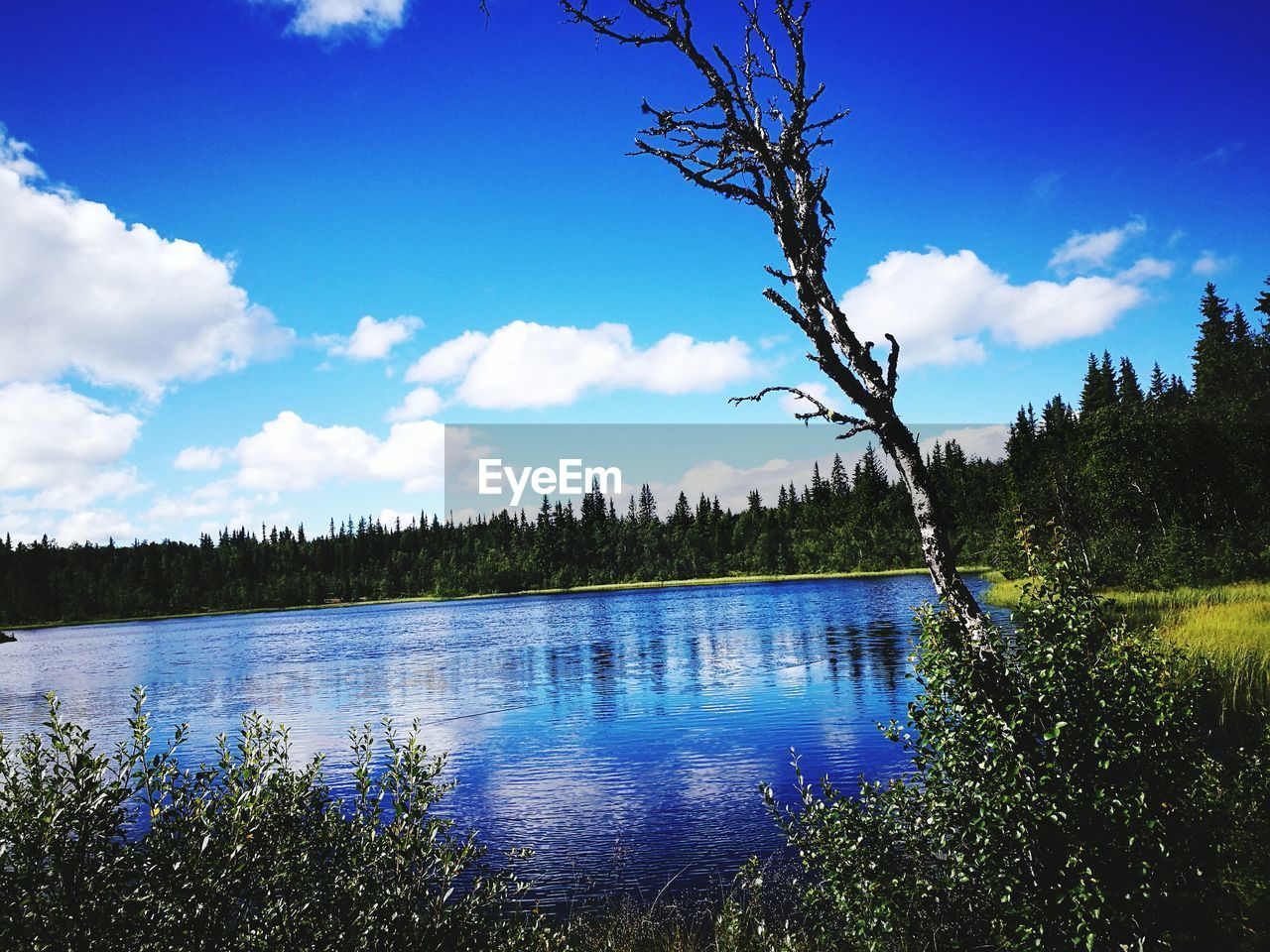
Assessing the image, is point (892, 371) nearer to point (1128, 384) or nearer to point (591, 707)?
point (591, 707)

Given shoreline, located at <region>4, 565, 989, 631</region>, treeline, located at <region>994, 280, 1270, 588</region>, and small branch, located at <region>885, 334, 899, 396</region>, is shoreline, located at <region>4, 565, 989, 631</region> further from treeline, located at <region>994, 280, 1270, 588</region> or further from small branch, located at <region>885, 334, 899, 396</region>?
small branch, located at <region>885, 334, 899, 396</region>

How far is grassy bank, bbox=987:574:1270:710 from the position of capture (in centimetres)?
2389

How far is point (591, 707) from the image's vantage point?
36.5m

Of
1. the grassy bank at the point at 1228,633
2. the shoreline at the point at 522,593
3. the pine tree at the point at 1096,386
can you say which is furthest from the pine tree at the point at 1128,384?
the grassy bank at the point at 1228,633

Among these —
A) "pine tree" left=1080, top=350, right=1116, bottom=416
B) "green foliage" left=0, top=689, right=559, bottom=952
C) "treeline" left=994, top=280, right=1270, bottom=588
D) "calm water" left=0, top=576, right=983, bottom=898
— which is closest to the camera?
"green foliage" left=0, top=689, right=559, bottom=952

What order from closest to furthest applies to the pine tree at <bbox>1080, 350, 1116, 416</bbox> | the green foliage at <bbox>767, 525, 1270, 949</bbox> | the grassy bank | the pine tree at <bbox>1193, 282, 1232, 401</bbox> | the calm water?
the green foliage at <bbox>767, 525, 1270, 949</bbox> → the calm water → the grassy bank → the pine tree at <bbox>1193, 282, 1232, 401</bbox> → the pine tree at <bbox>1080, 350, 1116, 416</bbox>

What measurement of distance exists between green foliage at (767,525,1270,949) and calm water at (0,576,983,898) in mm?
7413

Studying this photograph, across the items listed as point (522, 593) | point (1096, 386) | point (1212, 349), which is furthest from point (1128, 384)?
point (522, 593)

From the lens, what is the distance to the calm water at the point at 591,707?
19328 millimetres

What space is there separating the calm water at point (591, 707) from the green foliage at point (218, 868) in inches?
314

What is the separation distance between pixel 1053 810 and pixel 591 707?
30.1 m

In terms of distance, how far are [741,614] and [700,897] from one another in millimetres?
67155

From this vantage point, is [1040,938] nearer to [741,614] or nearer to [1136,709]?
[1136,709]

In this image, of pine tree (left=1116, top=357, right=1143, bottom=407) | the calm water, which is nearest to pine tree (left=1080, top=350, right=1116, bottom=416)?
pine tree (left=1116, top=357, right=1143, bottom=407)
